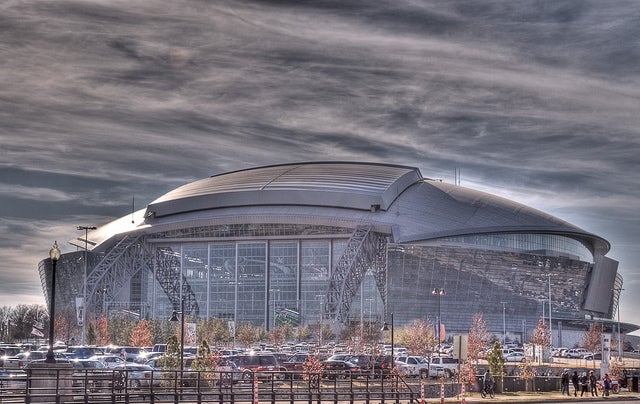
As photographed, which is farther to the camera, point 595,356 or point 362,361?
point 595,356

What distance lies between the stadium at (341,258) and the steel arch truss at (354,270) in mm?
254

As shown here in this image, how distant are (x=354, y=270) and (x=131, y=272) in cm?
4108

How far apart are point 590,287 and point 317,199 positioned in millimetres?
56162

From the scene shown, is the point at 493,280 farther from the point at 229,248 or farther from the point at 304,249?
the point at 229,248

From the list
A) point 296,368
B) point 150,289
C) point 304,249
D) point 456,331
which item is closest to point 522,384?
point 296,368

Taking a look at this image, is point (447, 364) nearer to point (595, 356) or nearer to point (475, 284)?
point (595, 356)

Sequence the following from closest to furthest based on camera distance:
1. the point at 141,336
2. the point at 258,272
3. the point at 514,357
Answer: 1. the point at 514,357
2. the point at 141,336
3. the point at 258,272

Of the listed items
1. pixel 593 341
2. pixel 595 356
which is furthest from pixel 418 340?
pixel 593 341

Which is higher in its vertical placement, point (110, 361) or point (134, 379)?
point (134, 379)

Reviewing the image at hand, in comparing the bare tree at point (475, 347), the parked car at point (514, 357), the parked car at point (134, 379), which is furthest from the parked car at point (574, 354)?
the parked car at point (134, 379)

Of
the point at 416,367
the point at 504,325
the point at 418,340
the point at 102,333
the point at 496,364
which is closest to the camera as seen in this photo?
the point at 496,364

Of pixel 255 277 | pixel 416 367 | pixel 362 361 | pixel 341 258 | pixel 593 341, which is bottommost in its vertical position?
pixel 416 367

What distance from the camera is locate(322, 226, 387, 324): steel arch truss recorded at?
166 metres

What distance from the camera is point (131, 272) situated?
18438 centimetres
